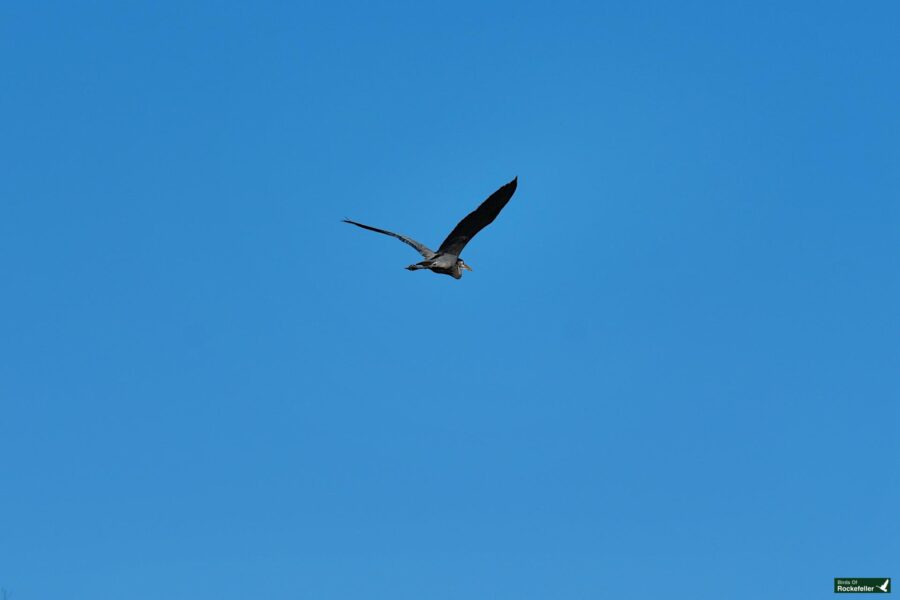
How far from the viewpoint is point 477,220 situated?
61.9 metres

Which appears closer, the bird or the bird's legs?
the bird

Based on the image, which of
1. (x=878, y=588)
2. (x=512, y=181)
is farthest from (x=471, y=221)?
(x=878, y=588)

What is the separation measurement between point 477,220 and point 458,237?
1453 millimetres

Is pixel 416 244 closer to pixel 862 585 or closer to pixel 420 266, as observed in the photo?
pixel 420 266

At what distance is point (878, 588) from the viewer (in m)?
72.6

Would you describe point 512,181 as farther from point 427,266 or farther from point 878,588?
point 878,588

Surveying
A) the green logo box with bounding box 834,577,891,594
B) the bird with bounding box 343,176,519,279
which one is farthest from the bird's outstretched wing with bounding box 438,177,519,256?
the green logo box with bounding box 834,577,891,594

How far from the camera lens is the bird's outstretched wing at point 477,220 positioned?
197 feet

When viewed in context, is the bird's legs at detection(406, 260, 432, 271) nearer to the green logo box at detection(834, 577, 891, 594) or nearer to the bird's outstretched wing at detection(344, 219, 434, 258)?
the bird's outstretched wing at detection(344, 219, 434, 258)

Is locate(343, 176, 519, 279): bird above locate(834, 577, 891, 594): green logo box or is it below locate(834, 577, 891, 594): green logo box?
above

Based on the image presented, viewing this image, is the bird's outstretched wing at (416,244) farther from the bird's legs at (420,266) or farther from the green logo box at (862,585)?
the green logo box at (862,585)

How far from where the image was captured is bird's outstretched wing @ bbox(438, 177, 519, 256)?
197 ft

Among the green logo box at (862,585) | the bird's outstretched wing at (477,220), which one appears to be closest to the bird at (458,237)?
the bird's outstretched wing at (477,220)

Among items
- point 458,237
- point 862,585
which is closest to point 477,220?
point 458,237
